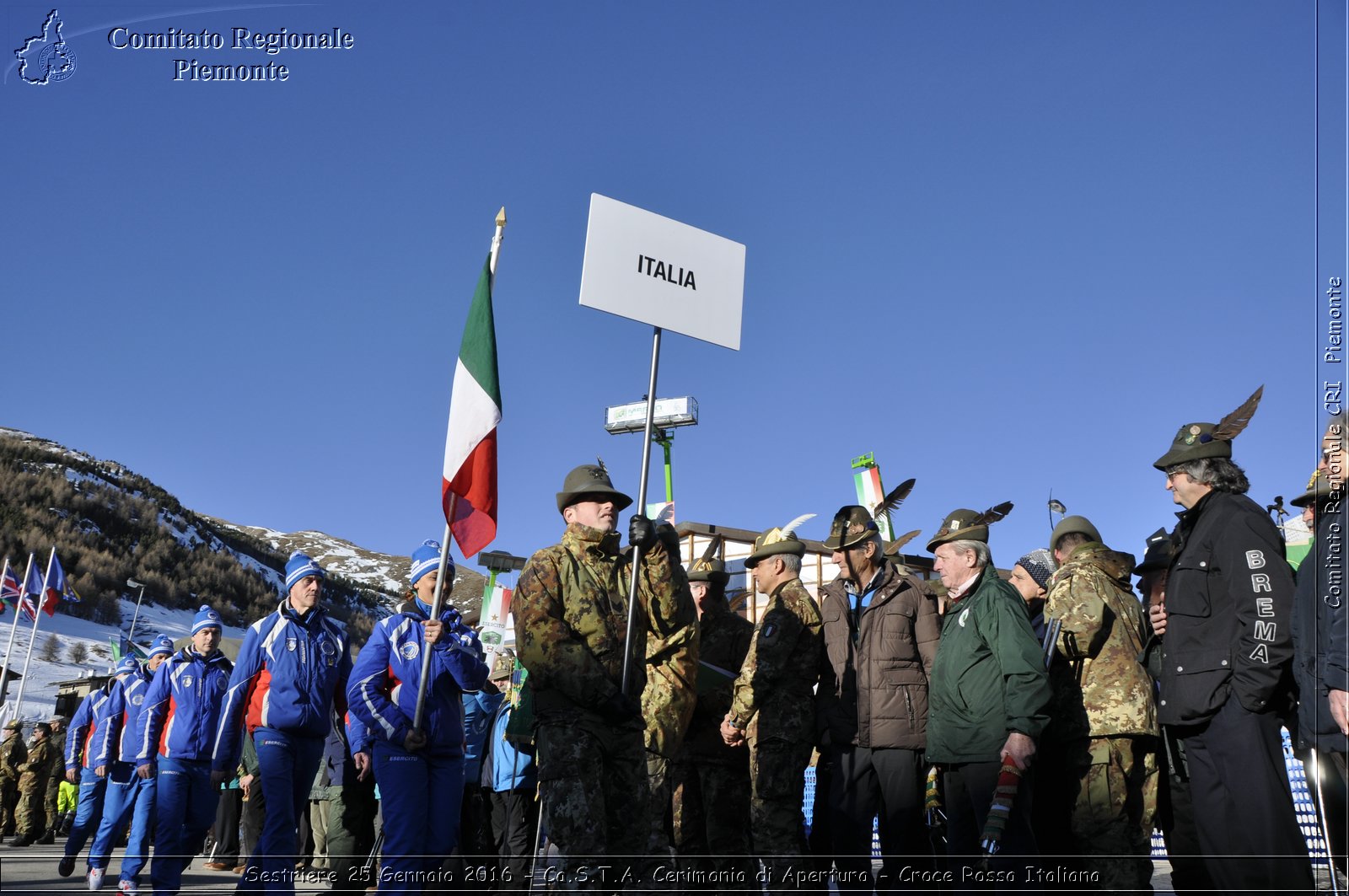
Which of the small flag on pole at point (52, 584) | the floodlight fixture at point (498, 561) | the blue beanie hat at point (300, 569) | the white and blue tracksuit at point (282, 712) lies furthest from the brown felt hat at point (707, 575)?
the small flag on pole at point (52, 584)

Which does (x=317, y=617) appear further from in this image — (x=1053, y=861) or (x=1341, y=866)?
(x=1341, y=866)

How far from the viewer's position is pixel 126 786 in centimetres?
1070

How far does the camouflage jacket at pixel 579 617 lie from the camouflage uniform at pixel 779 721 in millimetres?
1401

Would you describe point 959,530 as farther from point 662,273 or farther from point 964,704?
point 662,273

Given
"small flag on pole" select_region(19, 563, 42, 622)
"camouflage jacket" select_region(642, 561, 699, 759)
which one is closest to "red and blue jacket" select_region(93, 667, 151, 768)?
"camouflage jacket" select_region(642, 561, 699, 759)

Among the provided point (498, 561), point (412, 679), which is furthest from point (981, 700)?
point (498, 561)

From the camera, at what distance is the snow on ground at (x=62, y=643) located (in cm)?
3189

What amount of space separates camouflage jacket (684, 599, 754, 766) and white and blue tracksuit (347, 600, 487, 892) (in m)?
1.77

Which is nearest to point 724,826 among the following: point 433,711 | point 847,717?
point 847,717

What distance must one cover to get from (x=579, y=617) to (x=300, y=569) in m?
3.25

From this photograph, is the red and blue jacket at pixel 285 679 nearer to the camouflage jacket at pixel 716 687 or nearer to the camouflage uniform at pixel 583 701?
the camouflage uniform at pixel 583 701

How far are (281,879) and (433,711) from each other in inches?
55.9

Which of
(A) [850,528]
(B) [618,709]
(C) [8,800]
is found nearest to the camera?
(B) [618,709]

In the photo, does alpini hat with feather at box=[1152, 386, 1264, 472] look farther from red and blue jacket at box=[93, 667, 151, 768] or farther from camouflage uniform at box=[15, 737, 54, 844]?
camouflage uniform at box=[15, 737, 54, 844]
